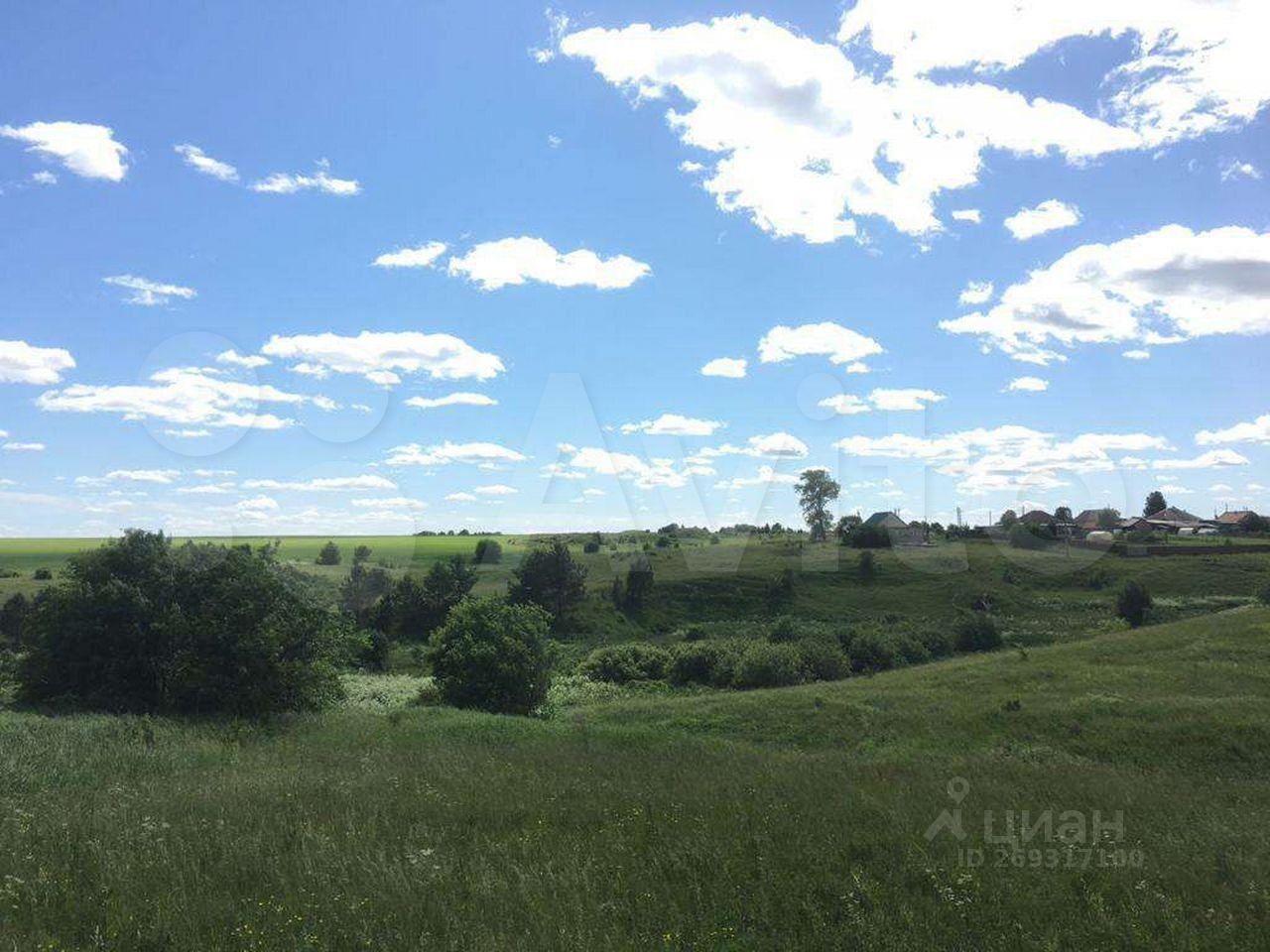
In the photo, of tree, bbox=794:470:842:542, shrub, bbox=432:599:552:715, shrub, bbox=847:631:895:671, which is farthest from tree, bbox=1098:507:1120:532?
shrub, bbox=432:599:552:715

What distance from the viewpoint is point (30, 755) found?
10492 mm

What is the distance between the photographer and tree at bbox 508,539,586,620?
2667 inches

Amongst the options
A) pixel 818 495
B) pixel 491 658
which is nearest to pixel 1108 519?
pixel 818 495

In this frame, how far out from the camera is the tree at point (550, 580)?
67.8 m

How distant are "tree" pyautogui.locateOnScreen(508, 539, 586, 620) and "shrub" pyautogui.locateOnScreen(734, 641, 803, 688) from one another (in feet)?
92.1

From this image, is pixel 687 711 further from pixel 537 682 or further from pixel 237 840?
pixel 237 840

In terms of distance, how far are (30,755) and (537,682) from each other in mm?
17693

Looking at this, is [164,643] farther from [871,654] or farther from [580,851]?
[871,654]

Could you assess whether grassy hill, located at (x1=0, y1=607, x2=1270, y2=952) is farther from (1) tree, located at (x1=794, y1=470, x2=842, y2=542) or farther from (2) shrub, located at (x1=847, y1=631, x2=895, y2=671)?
(1) tree, located at (x1=794, y1=470, x2=842, y2=542)

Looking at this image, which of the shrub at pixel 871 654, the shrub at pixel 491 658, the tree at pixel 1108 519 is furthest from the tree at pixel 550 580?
the tree at pixel 1108 519

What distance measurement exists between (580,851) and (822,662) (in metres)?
39.4

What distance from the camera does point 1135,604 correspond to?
5428 centimetres

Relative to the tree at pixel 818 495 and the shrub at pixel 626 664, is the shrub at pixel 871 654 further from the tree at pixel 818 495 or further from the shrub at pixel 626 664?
the tree at pixel 818 495

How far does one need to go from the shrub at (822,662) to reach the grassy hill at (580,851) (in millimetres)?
29857
